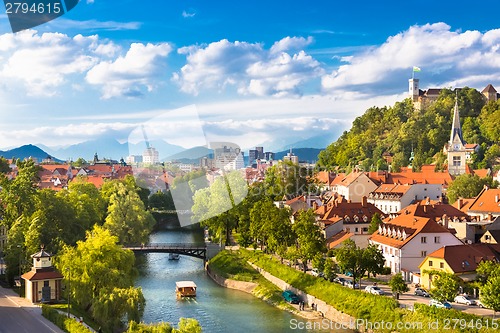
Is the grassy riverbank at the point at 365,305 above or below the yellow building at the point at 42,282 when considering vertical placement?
below

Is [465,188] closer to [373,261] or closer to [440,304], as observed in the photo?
[373,261]

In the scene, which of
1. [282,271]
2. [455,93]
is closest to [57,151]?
[455,93]

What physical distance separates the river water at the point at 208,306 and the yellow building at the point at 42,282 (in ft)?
12.9

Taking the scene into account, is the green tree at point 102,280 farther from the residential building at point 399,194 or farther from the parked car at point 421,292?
the residential building at point 399,194

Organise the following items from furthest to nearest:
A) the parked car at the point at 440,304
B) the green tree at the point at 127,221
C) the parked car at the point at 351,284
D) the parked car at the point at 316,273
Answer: the green tree at the point at 127,221, the parked car at the point at 316,273, the parked car at the point at 351,284, the parked car at the point at 440,304

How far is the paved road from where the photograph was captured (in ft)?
71.7

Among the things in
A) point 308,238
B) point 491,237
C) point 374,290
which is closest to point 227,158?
point 308,238

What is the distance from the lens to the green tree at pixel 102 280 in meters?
23.5

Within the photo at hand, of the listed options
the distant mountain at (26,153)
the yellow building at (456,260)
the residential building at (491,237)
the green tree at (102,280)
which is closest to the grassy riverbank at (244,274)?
the yellow building at (456,260)

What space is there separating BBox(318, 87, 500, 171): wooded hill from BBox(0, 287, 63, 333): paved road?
155 feet

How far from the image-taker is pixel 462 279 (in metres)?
25.9

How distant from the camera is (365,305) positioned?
82.9 ft

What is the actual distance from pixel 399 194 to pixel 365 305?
83.1 ft

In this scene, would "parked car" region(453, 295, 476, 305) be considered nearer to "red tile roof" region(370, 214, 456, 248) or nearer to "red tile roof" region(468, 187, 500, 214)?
"red tile roof" region(370, 214, 456, 248)
